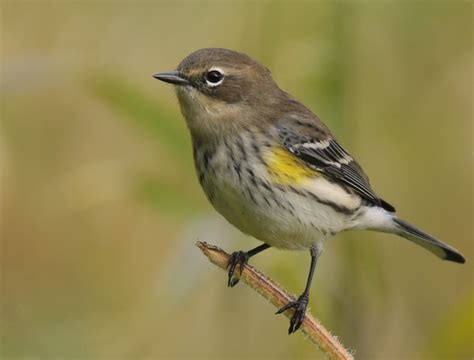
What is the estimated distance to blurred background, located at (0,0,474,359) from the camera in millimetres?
3578

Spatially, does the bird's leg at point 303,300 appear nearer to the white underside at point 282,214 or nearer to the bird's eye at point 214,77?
the white underside at point 282,214

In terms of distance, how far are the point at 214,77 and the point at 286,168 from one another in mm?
513

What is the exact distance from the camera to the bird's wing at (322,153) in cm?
398

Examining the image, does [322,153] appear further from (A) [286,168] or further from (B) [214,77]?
(B) [214,77]

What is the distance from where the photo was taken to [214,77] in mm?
3920

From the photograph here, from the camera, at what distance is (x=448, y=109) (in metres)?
4.62

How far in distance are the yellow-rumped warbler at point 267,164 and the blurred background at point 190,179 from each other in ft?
0.33

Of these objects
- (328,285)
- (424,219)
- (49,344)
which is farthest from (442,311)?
(49,344)

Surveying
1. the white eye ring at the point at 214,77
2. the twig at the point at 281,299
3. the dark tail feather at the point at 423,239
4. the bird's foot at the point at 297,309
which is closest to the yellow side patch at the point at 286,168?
the white eye ring at the point at 214,77

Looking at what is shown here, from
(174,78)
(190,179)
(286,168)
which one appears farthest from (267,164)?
(174,78)

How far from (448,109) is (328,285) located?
1.53m

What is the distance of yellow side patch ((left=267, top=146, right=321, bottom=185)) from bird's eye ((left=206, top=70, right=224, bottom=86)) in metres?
0.39

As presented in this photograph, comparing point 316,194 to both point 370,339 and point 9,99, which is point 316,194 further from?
point 9,99

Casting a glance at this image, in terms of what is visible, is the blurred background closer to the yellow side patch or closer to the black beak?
the black beak
